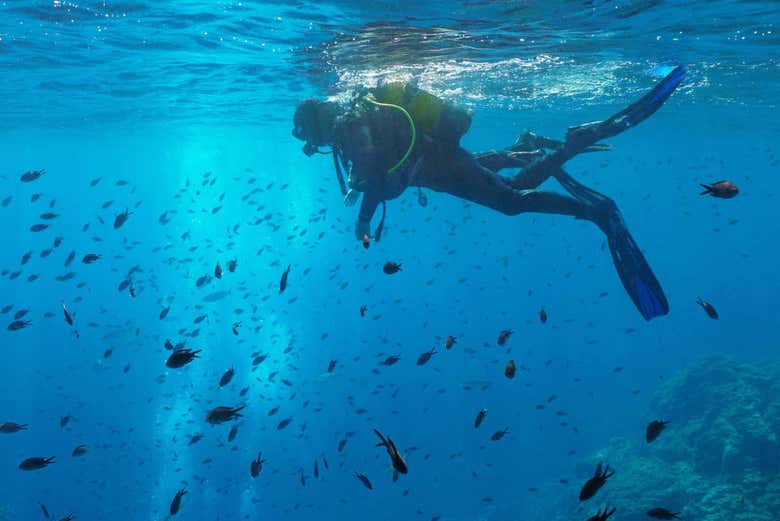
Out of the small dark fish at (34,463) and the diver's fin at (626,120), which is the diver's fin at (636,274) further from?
the small dark fish at (34,463)

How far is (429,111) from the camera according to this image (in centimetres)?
759

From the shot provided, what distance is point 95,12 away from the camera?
12023 mm

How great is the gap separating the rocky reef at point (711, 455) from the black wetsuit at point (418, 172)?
1051 centimetres

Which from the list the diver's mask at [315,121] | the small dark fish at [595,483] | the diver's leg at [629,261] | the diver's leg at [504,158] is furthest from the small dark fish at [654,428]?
the diver's mask at [315,121]

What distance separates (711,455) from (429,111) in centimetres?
1658

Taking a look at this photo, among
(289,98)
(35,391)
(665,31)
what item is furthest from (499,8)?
(35,391)

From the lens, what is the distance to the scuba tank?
7.58 m

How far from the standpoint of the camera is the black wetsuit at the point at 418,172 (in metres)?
7.10

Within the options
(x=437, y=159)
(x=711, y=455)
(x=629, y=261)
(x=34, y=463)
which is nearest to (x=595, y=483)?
(x=629, y=261)

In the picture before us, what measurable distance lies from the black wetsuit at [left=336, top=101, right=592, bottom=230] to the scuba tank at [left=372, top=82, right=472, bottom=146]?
130mm

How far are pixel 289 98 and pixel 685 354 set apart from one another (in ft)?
129

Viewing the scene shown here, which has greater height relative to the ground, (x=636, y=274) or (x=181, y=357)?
(x=181, y=357)

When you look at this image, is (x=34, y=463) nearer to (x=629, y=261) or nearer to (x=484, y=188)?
(x=484, y=188)

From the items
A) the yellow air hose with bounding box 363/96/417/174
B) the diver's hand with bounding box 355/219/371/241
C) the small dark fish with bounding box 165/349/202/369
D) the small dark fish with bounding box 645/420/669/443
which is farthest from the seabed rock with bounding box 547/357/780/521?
the small dark fish with bounding box 165/349/202/369
